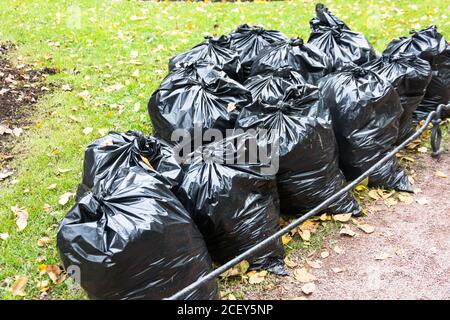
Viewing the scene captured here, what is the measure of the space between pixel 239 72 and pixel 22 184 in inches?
75.0

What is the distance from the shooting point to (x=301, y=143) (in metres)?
2.81

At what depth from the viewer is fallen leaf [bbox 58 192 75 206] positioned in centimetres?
323

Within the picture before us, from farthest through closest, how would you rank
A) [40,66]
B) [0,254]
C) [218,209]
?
[40,66] → [0,254] → [218,209]

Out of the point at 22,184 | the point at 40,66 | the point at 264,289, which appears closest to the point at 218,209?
the point at 264,289

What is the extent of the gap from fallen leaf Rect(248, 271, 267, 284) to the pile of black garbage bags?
5 centimetres

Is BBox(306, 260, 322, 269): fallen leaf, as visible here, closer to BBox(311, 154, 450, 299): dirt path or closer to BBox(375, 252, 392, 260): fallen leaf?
BBox(311, 154, 450, 299): dirt path

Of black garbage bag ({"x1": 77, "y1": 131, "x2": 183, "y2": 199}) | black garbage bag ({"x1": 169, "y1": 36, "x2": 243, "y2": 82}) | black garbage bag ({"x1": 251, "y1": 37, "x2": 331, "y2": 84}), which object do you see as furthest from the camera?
black garbage bag ({"x1": 169, "y1": 36, "x2": 243, "y2": 82})

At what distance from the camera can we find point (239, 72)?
3910 mm

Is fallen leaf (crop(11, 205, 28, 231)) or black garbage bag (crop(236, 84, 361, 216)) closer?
black garbage bag (crop(236, 84, 361, 216))

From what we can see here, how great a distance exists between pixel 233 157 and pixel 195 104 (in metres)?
0.74

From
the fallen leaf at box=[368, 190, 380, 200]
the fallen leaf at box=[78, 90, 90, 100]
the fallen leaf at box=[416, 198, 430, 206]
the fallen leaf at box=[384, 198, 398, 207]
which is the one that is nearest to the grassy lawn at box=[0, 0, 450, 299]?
the fallen leaf at box=[78, 90, 90, 100]

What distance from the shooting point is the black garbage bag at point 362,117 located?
3.17m

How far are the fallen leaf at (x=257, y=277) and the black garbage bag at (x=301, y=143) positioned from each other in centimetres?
55
